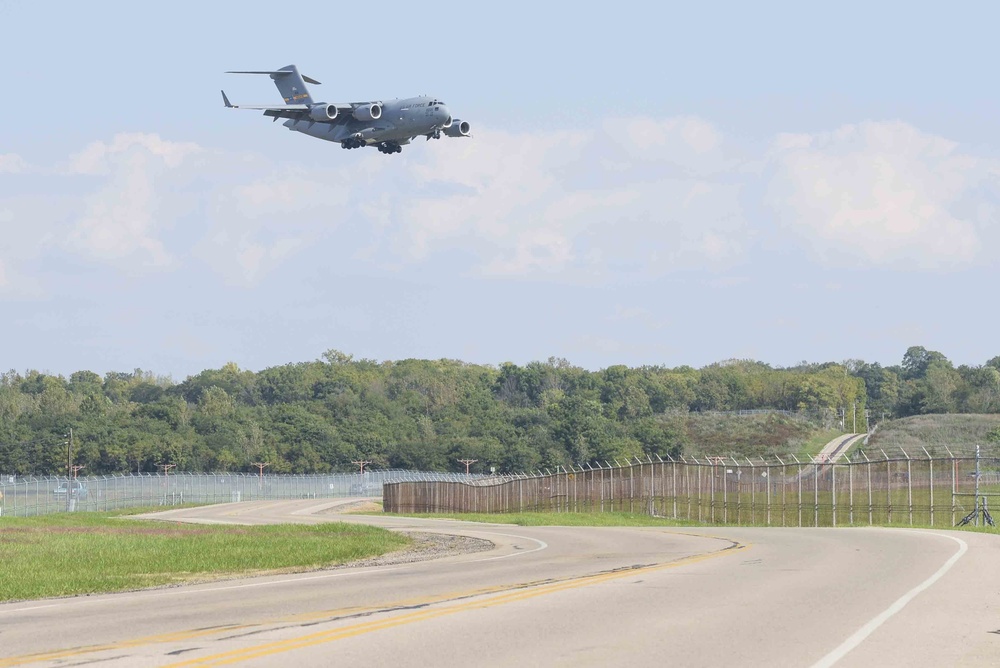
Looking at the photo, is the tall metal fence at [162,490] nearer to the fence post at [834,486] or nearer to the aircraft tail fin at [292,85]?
the aircraft tail fin at [292,85]

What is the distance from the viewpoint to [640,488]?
194 feet

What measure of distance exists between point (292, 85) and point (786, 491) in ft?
97.8

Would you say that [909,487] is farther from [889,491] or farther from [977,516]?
[977,516]

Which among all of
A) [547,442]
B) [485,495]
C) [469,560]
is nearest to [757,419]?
[547,442]

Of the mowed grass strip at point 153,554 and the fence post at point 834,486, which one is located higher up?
the fence post at point 834,486

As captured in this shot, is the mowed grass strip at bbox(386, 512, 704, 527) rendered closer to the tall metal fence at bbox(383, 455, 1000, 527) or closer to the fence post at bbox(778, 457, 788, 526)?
the tall metal fence at bbox(383, 455, 1000, 527)

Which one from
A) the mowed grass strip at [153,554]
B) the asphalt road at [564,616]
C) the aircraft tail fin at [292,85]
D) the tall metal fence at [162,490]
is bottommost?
the tall metal fence at [162,490]

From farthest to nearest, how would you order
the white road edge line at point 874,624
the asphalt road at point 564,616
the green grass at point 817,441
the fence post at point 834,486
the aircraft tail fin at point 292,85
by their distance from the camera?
the green grass at point 817,441 < the aircraft tail fin at point 292,85 < the fence post at point 834,486 < the asphalt road at point 564,616 < the white road edge line at point 874,624

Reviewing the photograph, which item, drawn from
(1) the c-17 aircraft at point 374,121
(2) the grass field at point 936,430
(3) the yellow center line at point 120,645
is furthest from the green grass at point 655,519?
(2) the grass field at point 936,430

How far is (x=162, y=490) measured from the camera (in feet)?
332

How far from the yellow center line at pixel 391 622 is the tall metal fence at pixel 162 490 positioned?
71782 millimetres

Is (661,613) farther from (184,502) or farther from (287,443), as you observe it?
(287,443)

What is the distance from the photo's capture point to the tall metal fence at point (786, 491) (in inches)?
1671

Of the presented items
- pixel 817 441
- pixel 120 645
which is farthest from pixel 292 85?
pixel 817 441
